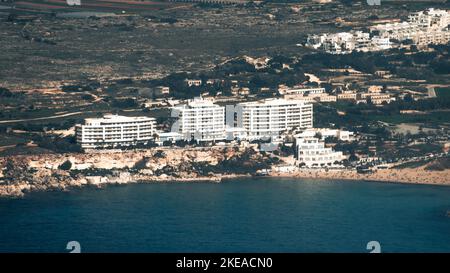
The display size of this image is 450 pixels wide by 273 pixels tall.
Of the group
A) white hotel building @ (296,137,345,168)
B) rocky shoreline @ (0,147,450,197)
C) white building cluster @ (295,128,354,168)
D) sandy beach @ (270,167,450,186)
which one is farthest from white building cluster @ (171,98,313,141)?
sandy beach @ (270,167,450,186)

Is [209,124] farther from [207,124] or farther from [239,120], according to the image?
[239,120]

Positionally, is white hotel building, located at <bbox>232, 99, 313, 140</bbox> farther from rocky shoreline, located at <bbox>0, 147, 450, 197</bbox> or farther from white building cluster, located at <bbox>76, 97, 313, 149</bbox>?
rocky shoreline, located at <bbox>0, 147, 450, 197</bbox>

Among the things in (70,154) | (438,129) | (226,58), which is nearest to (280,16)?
(226,58)

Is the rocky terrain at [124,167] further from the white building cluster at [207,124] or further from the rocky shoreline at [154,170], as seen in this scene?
the white building cluster at [207,124]

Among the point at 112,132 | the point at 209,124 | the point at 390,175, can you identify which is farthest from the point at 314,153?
the point at 112,132

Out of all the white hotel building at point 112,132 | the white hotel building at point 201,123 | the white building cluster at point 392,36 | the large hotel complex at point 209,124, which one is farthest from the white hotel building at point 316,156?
the white building cluster at point 392,36

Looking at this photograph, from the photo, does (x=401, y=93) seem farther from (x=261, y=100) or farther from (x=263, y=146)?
(x=263, y=146)
